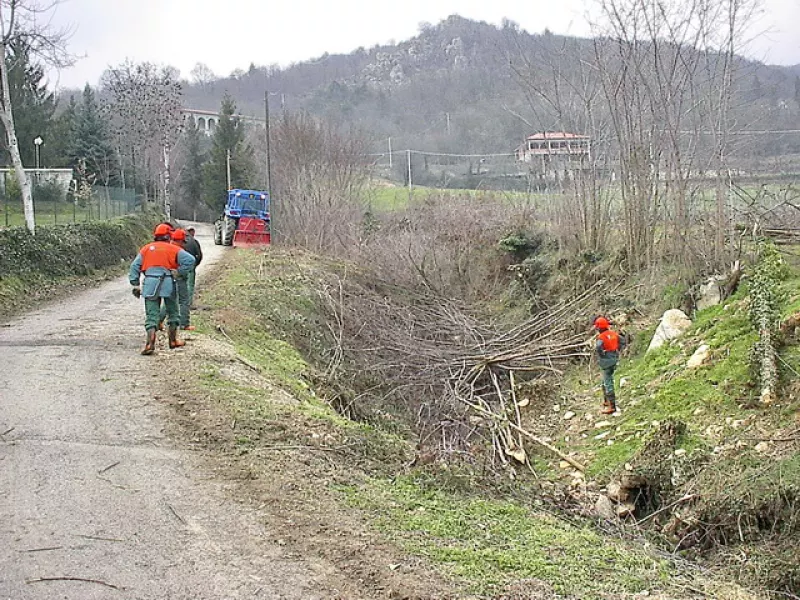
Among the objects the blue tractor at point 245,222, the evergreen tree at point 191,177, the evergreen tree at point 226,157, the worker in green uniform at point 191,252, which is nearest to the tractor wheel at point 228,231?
the blue tractor at point 245,222

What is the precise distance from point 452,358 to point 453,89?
54.3 m

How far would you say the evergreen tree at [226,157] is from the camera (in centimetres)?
6253

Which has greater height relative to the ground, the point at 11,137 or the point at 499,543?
the point at 11,137

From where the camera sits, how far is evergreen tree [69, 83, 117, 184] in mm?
50531

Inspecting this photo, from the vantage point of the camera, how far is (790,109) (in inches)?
848

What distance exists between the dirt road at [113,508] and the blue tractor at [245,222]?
2381cm

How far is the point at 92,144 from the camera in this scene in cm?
5191

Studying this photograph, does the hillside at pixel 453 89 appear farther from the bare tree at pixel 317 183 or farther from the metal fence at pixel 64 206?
the metal fence at pixel 64 206

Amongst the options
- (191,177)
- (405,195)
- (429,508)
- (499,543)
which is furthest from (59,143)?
Result: (499,543)

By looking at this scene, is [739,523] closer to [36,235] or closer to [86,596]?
[86,596]

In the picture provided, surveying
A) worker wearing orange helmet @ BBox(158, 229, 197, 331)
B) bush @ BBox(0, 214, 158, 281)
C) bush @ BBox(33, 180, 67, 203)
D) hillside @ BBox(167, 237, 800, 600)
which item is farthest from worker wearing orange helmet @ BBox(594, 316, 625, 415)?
bush @ BBox(33, 180, 67, 203)

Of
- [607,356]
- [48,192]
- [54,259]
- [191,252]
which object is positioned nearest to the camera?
[607,356]

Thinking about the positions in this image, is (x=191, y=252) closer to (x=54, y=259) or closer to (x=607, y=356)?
(x=607, y=356)

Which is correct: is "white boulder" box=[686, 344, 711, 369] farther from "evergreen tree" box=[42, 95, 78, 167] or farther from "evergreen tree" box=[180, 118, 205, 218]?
"evergreen tree" box=[180, 118, 205, 218]
